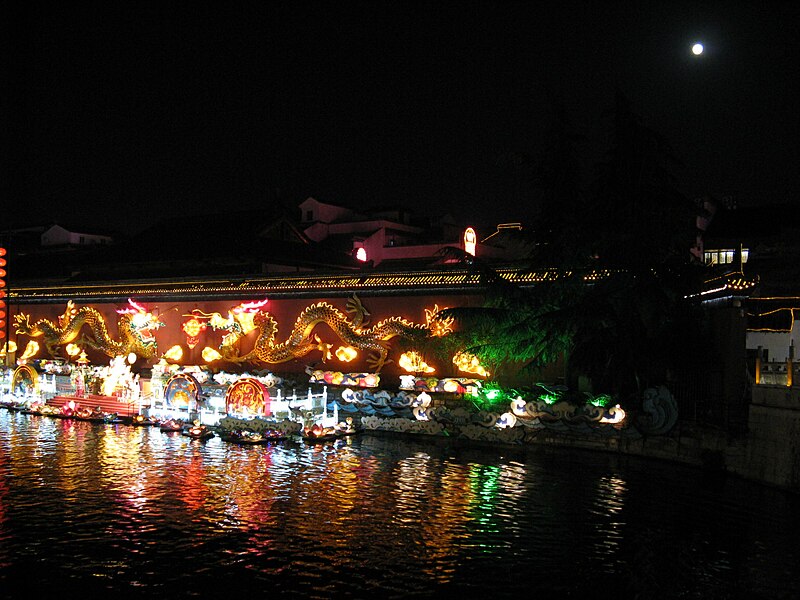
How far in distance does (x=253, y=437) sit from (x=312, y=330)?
620 cm

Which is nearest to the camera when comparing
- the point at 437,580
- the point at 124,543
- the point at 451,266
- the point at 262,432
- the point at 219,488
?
the point at 437,580

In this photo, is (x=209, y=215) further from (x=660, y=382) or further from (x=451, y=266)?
(x=660, y=382)

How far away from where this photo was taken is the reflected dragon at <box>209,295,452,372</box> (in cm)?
2267

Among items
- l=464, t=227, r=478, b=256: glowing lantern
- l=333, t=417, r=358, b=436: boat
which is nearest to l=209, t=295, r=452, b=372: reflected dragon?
l=333, t=417, r=358, b=436: boat

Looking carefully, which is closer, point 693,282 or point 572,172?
point 693,282

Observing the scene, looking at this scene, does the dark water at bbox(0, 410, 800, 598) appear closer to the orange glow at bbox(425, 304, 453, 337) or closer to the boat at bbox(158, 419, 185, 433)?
the boat at bbox(158, 419, 185, 433)

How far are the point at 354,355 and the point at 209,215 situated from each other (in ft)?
44.6

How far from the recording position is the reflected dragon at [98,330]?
2797 cm

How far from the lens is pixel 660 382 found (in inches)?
725

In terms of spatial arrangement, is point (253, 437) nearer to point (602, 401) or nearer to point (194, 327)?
point (602, 401)

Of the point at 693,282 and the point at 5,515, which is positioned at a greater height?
the point at 693,282

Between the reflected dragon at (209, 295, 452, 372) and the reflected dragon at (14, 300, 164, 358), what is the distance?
2.72 metres

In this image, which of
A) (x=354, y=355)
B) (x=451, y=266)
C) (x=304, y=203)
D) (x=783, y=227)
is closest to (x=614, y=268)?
(x=451, y=266)

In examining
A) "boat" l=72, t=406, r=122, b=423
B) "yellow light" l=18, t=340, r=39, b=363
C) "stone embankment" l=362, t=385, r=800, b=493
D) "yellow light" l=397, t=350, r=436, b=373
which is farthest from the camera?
"yellow light" l=18, t=340, r=39, b=363
